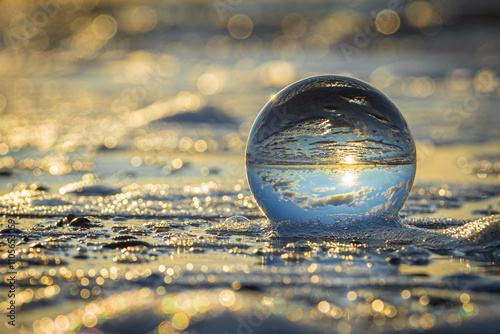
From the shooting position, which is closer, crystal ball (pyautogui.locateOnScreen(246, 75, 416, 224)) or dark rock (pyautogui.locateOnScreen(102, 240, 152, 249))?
dark rock (pyautogui.locateOnScreen(102, 240, 152, 249))

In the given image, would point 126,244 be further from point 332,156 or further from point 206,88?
point 206,88

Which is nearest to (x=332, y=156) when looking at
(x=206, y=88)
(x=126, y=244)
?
(x=126, y=244)

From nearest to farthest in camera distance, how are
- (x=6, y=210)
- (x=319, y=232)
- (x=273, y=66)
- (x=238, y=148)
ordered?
(x=319, y=232) → (x=6, y=210) → (x=238, y=148) → (x=273, y=66)

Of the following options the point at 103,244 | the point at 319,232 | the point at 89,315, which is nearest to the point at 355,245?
the point at 319,232

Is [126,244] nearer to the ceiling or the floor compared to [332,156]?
nearer to the floor

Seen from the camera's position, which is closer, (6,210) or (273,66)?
(6,210)

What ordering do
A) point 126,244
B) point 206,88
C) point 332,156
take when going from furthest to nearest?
1. point 206,88
2. point 332,156
3. point 126,244

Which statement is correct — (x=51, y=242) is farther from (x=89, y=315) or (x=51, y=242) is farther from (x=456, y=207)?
(x=456, y=207)

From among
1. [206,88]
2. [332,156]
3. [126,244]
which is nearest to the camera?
[126,244]

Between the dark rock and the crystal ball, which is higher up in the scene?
the crystal ball
